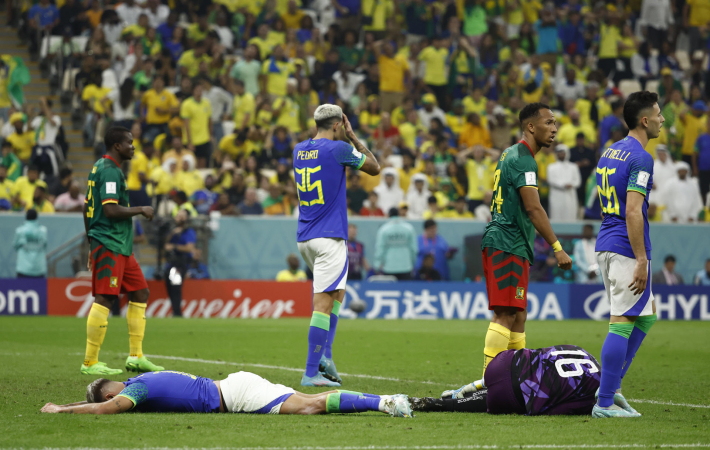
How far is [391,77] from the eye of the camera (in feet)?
78.9

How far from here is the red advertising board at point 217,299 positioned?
17.9 meters

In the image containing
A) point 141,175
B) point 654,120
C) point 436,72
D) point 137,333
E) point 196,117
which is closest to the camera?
point 654,120

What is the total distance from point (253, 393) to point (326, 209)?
2.53 metres

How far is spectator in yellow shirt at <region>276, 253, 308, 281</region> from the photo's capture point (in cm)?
1870

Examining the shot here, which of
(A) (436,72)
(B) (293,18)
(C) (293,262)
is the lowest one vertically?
(C) (293,262)

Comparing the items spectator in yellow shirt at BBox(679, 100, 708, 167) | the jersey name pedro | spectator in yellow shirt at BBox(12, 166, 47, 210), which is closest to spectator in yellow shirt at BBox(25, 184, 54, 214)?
spectator in yellow shirt at BBox(12, 166, 47, 210)

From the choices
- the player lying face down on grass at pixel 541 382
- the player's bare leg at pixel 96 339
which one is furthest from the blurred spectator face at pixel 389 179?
the player lying face down on grass at pixel 541 382

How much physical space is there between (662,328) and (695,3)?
51.2 ft

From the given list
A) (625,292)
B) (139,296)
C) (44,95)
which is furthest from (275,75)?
(625,292)

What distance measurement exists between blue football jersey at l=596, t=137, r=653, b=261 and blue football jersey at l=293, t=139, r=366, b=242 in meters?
2.44

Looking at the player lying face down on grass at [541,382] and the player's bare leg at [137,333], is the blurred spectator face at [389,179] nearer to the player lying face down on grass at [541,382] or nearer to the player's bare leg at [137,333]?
the player's bare leg at [137,333]

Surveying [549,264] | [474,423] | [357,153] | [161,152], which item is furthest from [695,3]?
[474,423]

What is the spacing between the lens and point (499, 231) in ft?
23.8

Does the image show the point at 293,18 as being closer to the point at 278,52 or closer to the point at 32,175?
the point at 278,52
